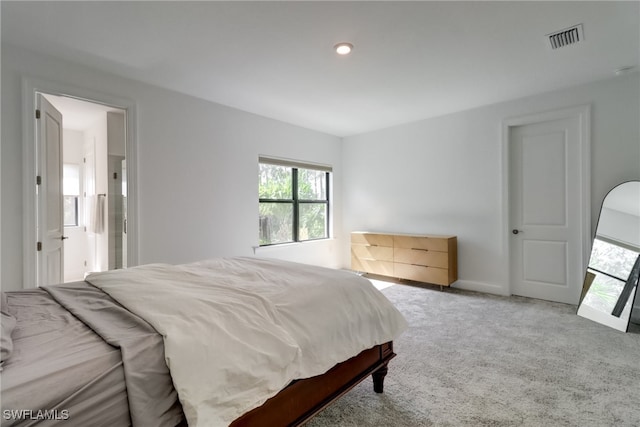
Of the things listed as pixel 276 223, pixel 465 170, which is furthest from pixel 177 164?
pixel 465 170

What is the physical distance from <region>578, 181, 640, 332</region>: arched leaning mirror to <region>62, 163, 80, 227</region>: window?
7.17 metres

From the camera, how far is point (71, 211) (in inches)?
202

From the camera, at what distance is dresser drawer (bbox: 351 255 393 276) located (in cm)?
468

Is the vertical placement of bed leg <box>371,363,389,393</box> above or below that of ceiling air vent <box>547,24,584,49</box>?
below

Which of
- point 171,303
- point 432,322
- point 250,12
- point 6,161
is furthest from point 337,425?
point 6,161

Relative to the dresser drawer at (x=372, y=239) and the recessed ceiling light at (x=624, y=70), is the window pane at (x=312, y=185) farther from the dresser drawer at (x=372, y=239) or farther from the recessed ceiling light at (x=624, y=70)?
the recessed ceiling light at (x=624, y=70)

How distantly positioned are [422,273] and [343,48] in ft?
10.2

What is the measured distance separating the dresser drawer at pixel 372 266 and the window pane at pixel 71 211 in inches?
186

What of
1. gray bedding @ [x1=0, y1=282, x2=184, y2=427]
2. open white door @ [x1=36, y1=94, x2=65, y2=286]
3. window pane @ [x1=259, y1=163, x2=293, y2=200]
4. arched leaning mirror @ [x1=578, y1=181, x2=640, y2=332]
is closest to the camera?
gray bedding @ [x1=0, y1=282, x2=184, y2=427]

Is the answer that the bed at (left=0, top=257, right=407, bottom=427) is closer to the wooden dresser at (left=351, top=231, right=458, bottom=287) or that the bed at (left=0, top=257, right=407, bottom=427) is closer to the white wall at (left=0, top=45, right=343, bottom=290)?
the white wall at (left=0, top=45, right=343, bottom=290)

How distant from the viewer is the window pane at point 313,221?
5160mm

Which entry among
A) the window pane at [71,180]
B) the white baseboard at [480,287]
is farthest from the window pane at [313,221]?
the window pane at [71,180]

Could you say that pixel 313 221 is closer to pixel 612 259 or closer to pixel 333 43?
pixel 333 43

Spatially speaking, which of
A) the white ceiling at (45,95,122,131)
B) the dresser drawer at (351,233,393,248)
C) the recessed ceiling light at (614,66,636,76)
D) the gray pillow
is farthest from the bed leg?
the recessed ceiling light at (614,66,636,76)
